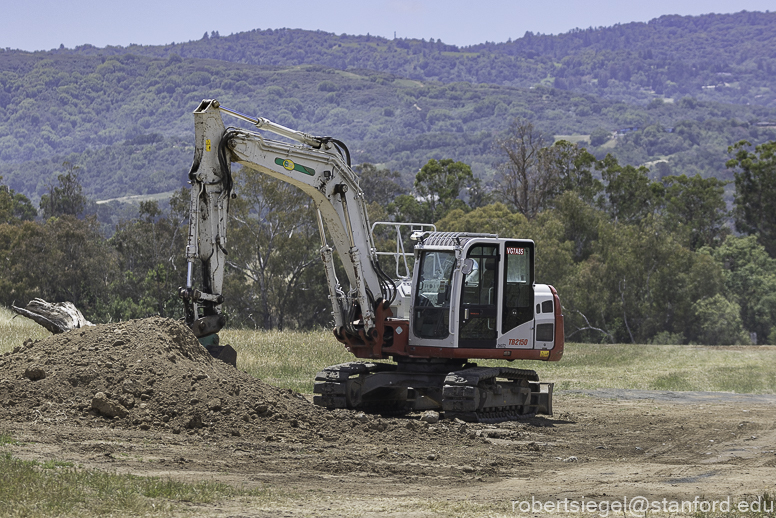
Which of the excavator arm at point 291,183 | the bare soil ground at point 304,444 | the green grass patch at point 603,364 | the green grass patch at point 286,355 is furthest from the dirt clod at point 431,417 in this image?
the green grass patch at point 286,355

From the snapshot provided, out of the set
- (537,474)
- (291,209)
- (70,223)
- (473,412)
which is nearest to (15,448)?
(537,474)

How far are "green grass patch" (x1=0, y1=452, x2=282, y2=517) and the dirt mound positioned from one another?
10.1 feet

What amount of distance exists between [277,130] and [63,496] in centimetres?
828

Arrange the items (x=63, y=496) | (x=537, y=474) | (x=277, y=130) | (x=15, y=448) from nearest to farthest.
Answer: (x=63, y=496) → (x=15, y=448) → (x=537, y=474) → (x=277, y=130)

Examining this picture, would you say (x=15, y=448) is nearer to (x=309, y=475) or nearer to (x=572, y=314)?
(x=309, y=475)

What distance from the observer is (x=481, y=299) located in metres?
Result: 15.9

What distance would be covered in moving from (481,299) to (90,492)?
894cm

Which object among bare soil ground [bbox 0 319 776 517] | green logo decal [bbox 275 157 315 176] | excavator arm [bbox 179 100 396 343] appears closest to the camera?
bare soil ground [bbox 0 319 776 517]

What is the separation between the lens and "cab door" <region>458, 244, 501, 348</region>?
15852 millimetres

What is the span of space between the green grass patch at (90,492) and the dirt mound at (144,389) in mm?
3086

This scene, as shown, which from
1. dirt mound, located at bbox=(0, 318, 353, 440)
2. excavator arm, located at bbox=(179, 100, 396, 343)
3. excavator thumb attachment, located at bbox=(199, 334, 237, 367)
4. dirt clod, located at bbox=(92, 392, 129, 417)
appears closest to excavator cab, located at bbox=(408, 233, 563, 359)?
excavator arm, located at bbox=(179, 100, 396, 343)

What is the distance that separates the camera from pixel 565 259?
5862 centimetres

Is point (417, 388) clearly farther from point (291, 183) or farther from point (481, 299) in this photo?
point (291, 183)

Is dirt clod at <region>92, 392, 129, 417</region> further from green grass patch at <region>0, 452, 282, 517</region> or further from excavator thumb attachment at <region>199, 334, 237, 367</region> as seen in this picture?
green grass patch at <region>0, 452, 282, 517</region>
